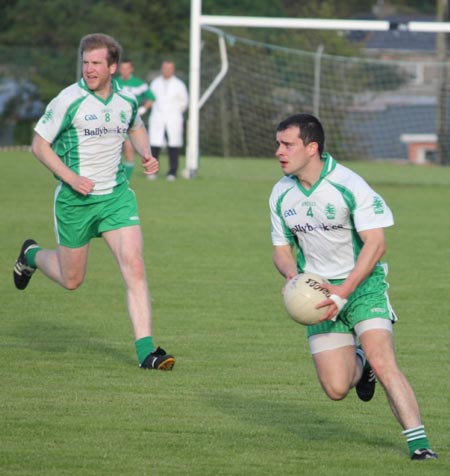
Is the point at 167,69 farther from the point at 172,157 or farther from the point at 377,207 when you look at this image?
the point at 377,207

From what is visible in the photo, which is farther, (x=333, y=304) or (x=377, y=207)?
(x=377, y=207)

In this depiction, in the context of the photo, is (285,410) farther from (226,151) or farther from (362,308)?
(226,151)

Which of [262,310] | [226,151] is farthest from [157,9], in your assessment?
[262,310]

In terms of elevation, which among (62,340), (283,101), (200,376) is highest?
(200,376)

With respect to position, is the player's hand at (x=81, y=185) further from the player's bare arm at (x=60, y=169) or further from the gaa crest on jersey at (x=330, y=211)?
the gaa crest on jersey at (x=330, y=211)

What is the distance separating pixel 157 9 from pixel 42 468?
52.1m

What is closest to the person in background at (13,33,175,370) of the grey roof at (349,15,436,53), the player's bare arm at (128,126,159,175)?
the player's bare arm at (128,126,159,175)

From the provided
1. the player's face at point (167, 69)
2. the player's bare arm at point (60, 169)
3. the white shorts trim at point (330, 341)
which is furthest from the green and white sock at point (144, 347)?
the player's face at point (167, 69)

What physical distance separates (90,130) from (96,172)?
282 millimetres

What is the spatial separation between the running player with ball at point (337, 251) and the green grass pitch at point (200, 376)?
0.42 metres

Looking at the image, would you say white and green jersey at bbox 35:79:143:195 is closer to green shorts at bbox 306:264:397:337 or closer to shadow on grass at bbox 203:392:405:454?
shadow on grass at bbox 203:392:405:454

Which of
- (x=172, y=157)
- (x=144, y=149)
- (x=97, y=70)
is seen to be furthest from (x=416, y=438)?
(x=172, y=157)

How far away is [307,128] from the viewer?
6.43 meters

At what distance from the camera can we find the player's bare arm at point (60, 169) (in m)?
8.40
